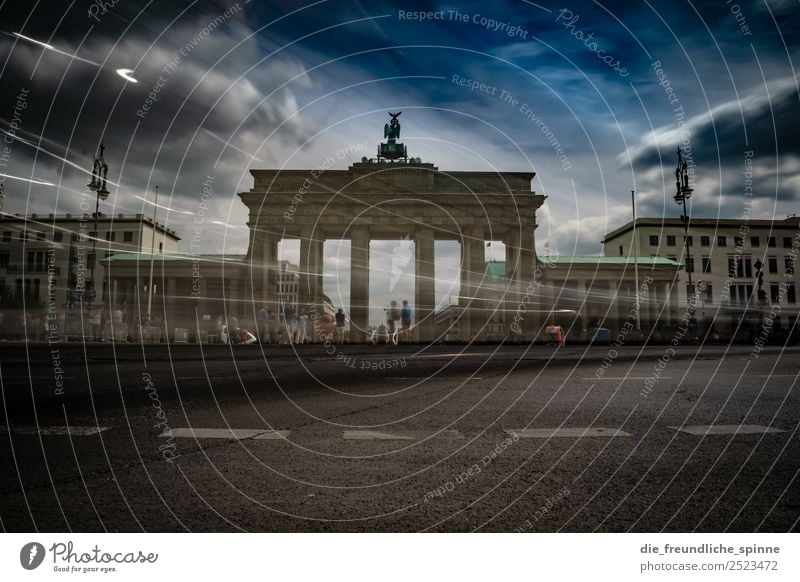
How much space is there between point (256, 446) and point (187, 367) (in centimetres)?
819

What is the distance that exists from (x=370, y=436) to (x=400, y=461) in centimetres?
98

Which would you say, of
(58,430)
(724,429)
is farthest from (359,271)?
(724,429)

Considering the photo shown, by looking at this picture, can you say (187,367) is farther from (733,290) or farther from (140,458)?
(733,290)

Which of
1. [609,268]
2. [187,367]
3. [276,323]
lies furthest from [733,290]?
[187,367]

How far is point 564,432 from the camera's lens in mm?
4348

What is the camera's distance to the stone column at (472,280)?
44.4 m

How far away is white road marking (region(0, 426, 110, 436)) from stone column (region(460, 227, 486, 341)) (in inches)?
1561

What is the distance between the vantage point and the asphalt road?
215 cm

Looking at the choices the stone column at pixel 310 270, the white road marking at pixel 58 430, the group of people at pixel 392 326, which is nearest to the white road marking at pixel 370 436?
the white road marking at pixel 58 430

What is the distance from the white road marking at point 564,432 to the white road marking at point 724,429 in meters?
0.56

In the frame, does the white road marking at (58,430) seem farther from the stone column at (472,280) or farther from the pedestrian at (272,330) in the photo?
the stone column at (472,280)

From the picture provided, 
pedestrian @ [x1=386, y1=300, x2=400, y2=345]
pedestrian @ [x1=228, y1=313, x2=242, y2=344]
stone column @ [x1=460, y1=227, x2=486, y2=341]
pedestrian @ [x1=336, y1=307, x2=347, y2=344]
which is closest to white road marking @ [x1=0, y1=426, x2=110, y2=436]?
pedestrian @ [x1=386, y1=300, x2=400, y2=345]

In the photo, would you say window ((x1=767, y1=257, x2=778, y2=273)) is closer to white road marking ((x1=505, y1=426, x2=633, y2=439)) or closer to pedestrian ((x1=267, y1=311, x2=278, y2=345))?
pedestrian ((x1=267, y1=311, x2=278, y2=345))
